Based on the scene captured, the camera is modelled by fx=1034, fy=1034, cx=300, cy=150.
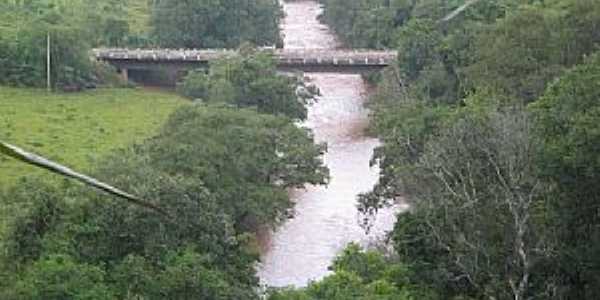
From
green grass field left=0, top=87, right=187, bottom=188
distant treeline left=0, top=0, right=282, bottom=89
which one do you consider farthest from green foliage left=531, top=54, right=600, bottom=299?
distant treeline left=0, top=0, right=282, bottom=89

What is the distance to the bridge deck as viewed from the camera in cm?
4366

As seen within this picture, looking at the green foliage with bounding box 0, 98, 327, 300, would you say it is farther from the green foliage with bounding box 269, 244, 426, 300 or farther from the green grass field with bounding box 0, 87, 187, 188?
the green grass field with bounding box 0, 87, 187, 188

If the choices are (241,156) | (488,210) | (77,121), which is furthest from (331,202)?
(488,210)

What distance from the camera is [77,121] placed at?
35.8m

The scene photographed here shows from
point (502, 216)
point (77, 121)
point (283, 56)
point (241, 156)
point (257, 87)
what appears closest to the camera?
point (502, 216)

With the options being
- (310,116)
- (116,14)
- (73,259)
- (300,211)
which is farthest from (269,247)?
(116,14)

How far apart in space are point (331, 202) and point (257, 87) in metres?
6.87

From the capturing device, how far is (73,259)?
14.3m

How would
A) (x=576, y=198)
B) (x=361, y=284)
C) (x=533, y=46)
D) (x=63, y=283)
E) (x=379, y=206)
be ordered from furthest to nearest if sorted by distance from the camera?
(x=533, y=46) → (x=379, y=206) → (x=576, y=198) → (x=361, y=284) → (x=63, y=283)

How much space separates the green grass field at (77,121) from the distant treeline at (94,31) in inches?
52.2

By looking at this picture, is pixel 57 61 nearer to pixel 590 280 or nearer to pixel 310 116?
pixel 310 116

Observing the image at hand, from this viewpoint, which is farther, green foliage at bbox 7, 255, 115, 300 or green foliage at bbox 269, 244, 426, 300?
green foliage at bbox 269, 244, 426, 300

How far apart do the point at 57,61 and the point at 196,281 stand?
95.8 ft

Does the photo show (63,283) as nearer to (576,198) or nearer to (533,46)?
(576,198)
